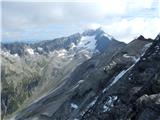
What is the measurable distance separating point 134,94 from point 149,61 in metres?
8.11

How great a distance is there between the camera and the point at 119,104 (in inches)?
1784

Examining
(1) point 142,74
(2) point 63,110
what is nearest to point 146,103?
(1) point 142,74

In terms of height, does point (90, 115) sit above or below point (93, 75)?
above

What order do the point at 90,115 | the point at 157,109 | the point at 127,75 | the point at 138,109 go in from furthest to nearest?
the point at 127,75, the point at 90,115, the point at 138,109, the point at 157,109

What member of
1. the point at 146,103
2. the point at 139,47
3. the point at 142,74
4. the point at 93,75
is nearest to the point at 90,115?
the point at 142,74

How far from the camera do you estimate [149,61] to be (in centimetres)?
5150

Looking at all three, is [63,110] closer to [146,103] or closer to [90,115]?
[90,115]

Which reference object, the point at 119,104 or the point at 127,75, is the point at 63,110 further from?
the point at 119,104

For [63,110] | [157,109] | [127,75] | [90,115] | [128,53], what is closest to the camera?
[157,109]

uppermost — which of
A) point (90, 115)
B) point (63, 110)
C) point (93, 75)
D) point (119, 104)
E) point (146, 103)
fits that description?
point (146, 103)

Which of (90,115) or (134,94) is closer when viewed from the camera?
(134,94)

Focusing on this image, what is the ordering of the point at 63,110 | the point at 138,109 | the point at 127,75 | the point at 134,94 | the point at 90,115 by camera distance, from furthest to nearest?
the point at 63,110, the point at 127,75, the point at 90,115, the point at 134,94, the point at 138,109

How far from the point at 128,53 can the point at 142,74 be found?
29.8 metres

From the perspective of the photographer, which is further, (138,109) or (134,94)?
(134,94)
